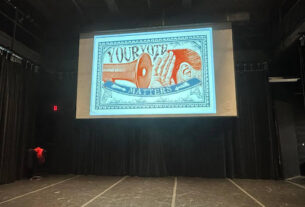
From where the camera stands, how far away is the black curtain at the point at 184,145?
396cm

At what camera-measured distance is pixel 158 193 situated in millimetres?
2824

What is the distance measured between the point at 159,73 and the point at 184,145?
1499 mm

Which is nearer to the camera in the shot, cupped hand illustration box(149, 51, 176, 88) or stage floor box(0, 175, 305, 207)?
stage floor box(0, 175, 305, 207)

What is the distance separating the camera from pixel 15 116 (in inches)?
145

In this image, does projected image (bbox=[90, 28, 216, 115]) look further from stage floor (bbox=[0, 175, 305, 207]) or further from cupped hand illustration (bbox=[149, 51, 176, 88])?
stage floor (bbox=[0, 175, 305, 207])

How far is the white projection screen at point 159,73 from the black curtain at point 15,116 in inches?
41.5

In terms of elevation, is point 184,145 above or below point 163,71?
below

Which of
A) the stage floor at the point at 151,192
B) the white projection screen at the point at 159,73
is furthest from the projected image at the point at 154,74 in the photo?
the stage floor at the point at 151,192

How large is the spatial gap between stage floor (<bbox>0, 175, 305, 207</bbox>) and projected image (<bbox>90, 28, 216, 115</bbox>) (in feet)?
3.69

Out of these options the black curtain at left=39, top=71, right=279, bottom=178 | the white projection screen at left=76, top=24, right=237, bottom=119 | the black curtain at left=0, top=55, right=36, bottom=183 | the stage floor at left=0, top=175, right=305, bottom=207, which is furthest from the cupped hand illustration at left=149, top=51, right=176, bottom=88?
the black curtain at left=0, top=55, right=36, bottom=183

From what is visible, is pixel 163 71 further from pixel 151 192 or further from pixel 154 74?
pixel 151 192

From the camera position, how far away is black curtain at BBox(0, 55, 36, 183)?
11.2 ft

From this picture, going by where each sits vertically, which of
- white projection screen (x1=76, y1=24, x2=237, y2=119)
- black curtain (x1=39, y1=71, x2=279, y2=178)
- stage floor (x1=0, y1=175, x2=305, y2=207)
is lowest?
stage floor (x1=0, y1=175, x2=305, y2=207)

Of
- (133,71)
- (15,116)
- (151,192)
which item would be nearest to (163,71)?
(133,71)
